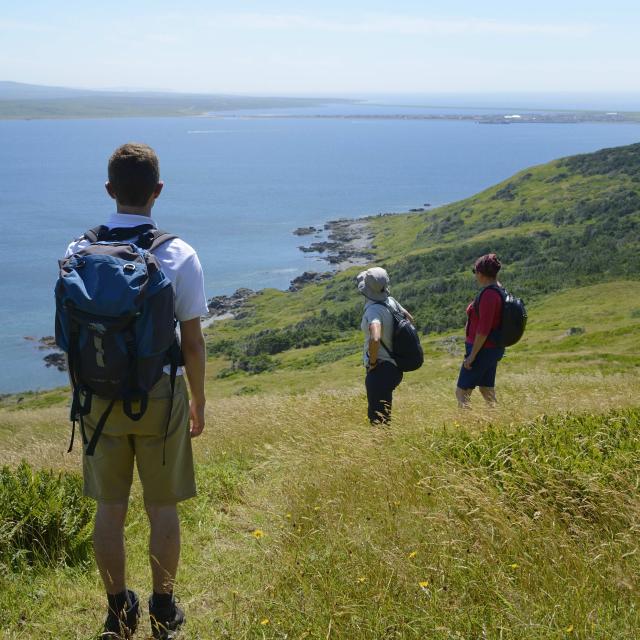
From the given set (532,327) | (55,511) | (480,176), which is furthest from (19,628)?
(480,176)

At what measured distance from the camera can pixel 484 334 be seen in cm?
809

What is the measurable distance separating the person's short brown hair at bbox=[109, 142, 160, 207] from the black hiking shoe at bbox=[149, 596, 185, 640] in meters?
2.17

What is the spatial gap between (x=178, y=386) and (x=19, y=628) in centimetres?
161

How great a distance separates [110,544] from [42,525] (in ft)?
3.98

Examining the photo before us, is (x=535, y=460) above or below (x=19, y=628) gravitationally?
above

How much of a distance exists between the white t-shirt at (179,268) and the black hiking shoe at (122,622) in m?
1.31

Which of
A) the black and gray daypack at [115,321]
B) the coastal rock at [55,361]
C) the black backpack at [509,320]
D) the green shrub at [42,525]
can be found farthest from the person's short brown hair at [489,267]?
the coastal rock at [55,361]

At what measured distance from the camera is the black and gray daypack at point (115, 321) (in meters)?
3.44

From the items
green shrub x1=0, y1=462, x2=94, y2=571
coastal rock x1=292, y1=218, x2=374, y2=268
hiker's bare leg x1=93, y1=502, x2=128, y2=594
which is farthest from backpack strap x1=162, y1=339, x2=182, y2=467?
coastal rock x1=292, y1=218, x2=374, y2=268

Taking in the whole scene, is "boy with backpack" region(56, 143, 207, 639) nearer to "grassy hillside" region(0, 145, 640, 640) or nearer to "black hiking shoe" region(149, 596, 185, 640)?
"black hiking shoe" region(149, 596, 185, 640)

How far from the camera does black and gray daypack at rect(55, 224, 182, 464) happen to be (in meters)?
3.44

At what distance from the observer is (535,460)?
473 centimetres

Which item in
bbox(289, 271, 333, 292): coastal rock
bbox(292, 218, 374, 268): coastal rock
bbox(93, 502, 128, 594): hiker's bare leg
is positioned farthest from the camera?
bbox(292, 218, 374, 268): coastal rock

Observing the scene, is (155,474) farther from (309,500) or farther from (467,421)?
(467,421)
